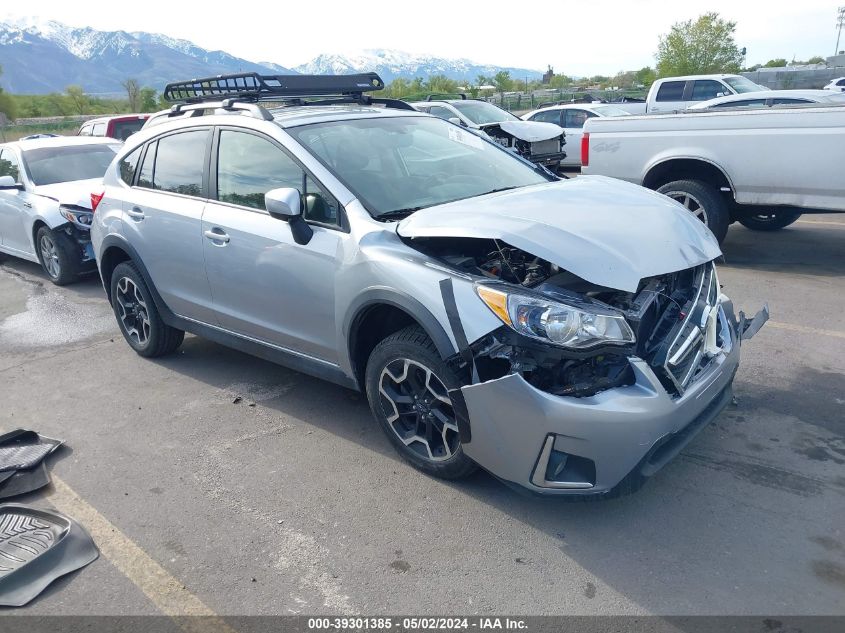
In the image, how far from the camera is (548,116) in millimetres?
16125

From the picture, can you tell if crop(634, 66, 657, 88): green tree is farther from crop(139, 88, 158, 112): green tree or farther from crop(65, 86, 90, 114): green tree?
crop(65, 86, 90, 114): green tree

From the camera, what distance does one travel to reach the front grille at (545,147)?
10906mm

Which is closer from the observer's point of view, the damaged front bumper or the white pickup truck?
the damaged front bumper

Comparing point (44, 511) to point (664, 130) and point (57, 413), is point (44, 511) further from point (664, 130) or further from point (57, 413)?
point (664, 130)

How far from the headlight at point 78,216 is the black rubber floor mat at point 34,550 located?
17.2ft

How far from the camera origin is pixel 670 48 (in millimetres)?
43281

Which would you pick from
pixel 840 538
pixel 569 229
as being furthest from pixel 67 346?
pixel 840 538

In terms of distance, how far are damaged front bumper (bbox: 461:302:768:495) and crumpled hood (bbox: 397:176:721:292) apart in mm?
473

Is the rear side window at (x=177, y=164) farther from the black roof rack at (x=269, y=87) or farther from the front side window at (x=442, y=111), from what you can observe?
the front side window at (x=442, y=111)

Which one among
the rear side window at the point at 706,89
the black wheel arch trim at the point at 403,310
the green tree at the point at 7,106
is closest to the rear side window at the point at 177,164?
the black wheel arch trim at the point at 403,310

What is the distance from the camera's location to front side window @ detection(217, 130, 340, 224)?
398cm

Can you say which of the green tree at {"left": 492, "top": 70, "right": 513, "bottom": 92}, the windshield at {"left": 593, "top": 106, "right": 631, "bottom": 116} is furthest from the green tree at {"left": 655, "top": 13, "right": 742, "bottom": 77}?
the windshield at {"left": 593, "top": 106, "right": 631, "bottom": 116}

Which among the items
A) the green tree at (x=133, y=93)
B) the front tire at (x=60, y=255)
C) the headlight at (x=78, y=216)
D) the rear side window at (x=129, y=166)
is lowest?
the green tree at (x=133, y=93)

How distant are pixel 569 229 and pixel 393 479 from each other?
1590mm
